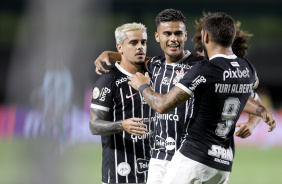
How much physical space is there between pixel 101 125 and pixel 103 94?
0.29 m

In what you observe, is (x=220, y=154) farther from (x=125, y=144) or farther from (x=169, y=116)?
(x=125, y=144)

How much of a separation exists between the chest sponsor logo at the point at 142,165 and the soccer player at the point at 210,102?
0.83m

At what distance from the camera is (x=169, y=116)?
14.1ft

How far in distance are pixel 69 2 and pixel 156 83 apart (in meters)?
1.29

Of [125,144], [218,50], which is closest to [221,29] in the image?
[218,50]

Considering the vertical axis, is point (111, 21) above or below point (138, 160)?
above

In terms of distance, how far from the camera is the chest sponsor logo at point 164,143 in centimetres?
428

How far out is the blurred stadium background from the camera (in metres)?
4.54

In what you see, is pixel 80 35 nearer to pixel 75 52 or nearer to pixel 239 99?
pixel 75 52

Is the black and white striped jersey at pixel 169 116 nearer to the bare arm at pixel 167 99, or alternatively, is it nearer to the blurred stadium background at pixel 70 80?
the bare arm at pixel 167 99

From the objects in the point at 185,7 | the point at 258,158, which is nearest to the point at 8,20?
the point at 185,7

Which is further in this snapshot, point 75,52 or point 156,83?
point 75,52

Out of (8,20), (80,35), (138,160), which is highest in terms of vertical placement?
(8,20)

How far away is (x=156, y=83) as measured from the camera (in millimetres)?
4430
